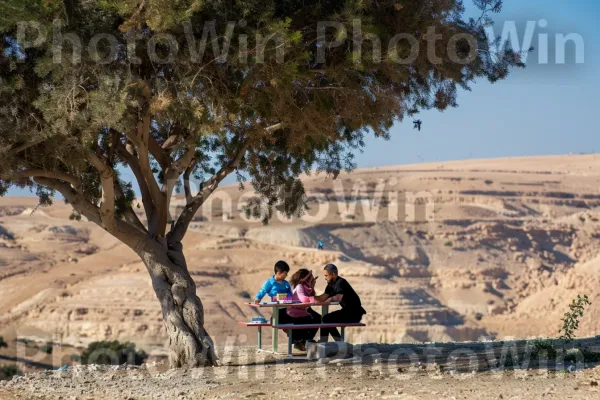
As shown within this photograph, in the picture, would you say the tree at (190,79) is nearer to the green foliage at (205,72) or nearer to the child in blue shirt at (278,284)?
the green foliage at (205,72)

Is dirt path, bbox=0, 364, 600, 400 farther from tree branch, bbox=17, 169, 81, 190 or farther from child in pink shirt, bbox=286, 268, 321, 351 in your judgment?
tree branch, bbox=17, 169, 81, 190

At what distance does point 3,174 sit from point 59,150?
0.79 metres

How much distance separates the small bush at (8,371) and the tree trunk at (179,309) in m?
25.0

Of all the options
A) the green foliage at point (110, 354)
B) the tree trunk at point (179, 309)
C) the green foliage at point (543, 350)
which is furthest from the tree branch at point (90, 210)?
the green foliage at point (110, 354)

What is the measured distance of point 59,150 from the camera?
11.9 meters

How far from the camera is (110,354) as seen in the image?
3606 cm

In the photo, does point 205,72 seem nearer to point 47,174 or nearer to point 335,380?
point 47,174

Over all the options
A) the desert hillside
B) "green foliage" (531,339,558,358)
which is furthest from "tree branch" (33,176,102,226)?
the desert hillside

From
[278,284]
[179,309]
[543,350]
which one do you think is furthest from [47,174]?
[543,350]

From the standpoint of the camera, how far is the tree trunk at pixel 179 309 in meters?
12.6

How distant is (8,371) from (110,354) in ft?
15.3

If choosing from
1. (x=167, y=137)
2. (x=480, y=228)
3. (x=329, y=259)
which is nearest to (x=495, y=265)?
(x=480, y=228)

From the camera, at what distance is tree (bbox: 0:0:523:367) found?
36.4 feet

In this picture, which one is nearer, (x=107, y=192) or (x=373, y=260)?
(x=107, y=192)
